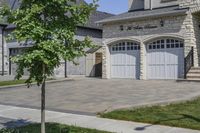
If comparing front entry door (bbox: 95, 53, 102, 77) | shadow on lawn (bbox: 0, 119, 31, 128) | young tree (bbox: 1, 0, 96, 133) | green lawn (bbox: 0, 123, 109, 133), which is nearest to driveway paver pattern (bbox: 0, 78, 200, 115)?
shadow on lawn (bbox: 0, 119, 31, 128)

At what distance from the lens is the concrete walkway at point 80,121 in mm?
9758

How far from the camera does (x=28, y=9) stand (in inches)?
297

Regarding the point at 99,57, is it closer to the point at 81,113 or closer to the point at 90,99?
the point at 90,99

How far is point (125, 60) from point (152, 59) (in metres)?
2.45

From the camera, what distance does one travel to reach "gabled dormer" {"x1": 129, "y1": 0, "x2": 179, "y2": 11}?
1048 inches

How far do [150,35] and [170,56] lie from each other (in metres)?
2.04

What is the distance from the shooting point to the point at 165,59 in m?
23.8

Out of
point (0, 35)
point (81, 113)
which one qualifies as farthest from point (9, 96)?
point (0, 35)

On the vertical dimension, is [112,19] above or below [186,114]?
above

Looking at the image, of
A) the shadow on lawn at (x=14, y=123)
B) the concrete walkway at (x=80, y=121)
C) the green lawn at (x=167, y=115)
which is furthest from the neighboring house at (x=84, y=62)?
the shadow on lawn at (x=14, y=123)

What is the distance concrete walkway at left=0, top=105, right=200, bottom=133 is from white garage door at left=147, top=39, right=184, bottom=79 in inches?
464

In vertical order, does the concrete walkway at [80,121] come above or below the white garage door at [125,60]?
below

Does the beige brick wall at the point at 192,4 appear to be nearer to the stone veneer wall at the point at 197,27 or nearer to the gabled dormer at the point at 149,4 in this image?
the stone veneer wall at the point at 197,27

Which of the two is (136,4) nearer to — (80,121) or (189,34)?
(189,34)
